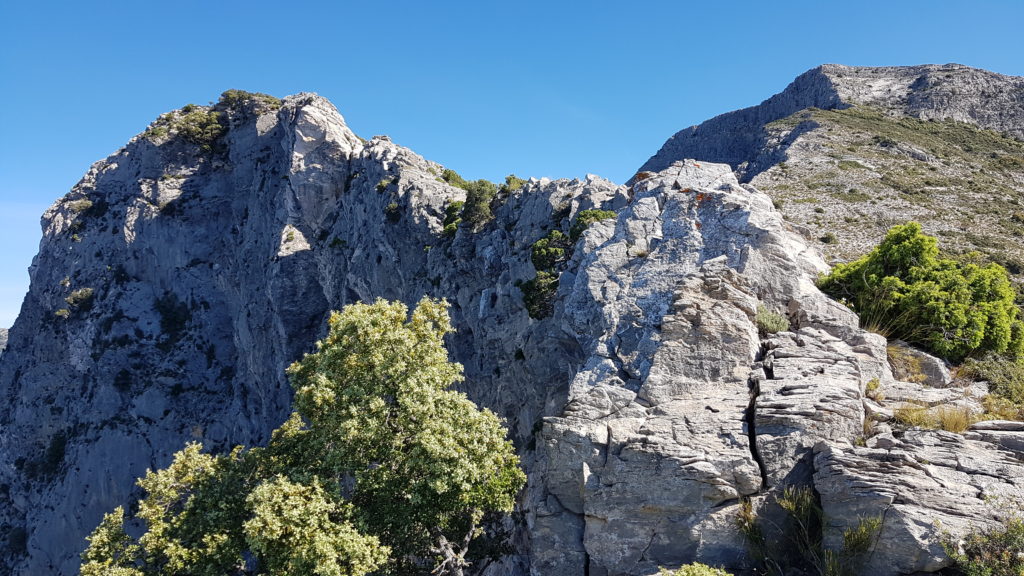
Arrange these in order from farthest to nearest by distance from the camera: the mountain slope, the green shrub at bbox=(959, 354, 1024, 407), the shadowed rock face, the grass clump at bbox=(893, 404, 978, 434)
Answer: the shadowed rock face < the mountain slope < the green shrub at bbox=(959, 354, 1024, 407) < the grass clump at bbox=(893, 404, 978, 434)

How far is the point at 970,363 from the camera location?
49.1ft

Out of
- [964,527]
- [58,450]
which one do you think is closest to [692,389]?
[964,527]

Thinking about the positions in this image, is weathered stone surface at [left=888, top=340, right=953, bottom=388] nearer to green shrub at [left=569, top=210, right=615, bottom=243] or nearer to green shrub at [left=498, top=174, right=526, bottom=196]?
green shrub at [left=569, top=210, right=615, bottom=243]

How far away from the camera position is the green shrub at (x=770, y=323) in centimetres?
1518

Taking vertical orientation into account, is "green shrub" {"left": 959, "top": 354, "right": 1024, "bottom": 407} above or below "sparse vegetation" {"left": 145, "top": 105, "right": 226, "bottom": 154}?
below

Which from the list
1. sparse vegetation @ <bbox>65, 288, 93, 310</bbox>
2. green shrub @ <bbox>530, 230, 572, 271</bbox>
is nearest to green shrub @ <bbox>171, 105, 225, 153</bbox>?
sparse vegetation @ <bbox>65, 288, 93, 310</bbox>

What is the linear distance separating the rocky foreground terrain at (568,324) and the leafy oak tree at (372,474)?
6.69 feet

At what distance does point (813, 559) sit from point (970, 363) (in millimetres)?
8897

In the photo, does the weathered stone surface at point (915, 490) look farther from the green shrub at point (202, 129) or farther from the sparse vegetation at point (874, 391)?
the green shrub at point (202, 129)

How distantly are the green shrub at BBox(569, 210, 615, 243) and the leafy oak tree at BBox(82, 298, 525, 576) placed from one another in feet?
42.6

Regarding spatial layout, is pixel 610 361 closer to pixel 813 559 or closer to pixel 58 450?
pixel 813 559

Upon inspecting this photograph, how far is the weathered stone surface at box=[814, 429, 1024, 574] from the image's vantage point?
952 centimetres

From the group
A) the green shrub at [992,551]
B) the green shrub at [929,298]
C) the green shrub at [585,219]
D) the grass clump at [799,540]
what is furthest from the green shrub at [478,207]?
the green shrub at [992,551]

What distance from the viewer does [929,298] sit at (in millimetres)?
16062
